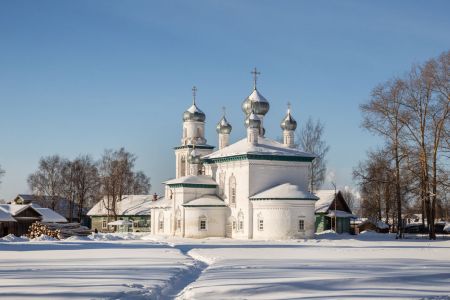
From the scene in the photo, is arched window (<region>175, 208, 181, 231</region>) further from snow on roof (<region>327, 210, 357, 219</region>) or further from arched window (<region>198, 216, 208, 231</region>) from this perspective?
snow on roof (<region>327, 210, 357, 219</region>)

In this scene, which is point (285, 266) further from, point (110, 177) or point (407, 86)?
point (110, 177)

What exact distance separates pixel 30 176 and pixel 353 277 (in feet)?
220

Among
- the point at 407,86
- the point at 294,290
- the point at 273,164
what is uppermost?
the point at 407,86

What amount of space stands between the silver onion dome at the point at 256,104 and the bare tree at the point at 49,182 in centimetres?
3369

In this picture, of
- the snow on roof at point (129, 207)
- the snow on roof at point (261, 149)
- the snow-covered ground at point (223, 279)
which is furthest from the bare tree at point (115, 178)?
the snow-covered ground at point (223, 279)

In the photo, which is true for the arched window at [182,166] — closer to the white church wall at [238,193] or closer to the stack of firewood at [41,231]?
the white church wall at [238,193]

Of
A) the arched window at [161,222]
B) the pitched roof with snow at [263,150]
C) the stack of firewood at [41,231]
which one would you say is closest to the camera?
the stack of firewood at [41,231]

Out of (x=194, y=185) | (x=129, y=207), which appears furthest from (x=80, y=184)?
(x=194, y=185)

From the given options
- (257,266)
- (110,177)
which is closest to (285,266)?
(257,266)

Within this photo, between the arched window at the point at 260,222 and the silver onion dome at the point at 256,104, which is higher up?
the silver onion dome at the point at 256,104

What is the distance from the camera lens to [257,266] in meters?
18.2

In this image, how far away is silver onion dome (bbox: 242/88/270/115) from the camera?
152ft

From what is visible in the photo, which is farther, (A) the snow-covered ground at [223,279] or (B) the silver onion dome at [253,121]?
(B) the silver onion dome at [253,121]

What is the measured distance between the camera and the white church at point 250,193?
1559 inches
